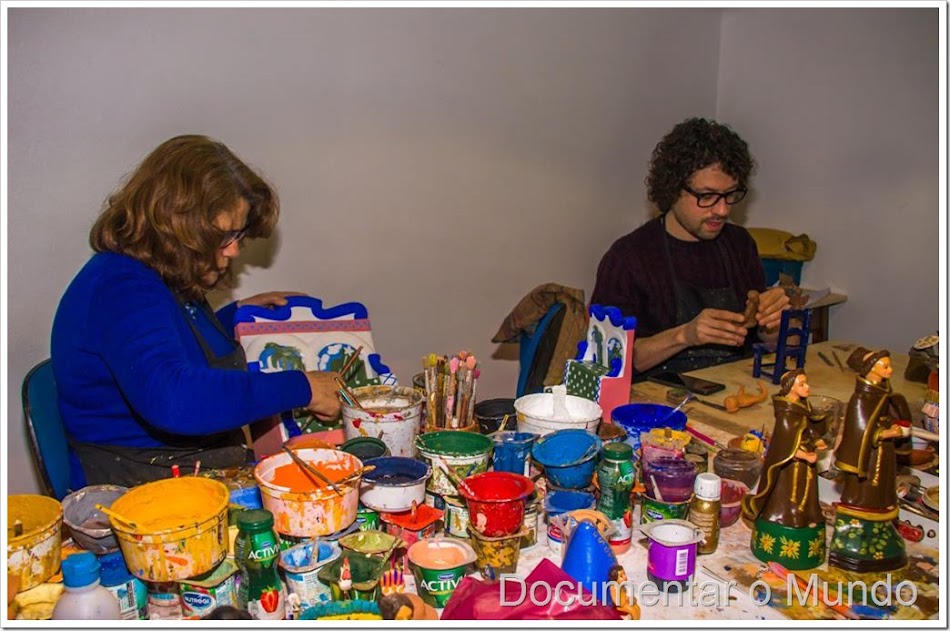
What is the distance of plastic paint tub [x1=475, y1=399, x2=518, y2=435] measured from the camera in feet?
6.33

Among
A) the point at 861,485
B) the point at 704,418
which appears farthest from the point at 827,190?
the point at 861,485

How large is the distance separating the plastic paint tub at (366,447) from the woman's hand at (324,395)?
0.90ft

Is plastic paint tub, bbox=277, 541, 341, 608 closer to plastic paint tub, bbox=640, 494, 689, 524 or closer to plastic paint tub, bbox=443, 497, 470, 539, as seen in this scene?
plastic paint tub, bbox=443, 497, 470, 539

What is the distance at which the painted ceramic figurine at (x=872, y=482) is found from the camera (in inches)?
57.2

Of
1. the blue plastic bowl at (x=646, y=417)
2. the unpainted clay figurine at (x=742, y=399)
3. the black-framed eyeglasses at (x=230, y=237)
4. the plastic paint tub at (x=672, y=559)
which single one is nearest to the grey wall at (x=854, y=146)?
the unpainted clay figurine at (x=742, y=399)

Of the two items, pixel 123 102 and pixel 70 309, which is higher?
pixel 123 102

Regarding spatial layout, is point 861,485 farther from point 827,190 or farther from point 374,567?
point 827,190

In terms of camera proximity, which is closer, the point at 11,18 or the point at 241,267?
the point at 11,18

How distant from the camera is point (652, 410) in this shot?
2.00 m

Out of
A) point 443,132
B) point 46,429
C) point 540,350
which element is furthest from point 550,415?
point 443,132

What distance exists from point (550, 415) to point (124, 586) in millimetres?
1007

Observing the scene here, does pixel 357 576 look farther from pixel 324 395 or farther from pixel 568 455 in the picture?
pixel 324 395

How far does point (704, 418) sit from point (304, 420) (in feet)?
3.91

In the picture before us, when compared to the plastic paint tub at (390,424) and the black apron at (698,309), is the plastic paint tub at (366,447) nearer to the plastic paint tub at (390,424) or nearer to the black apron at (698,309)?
the plastic paint tub at (390,424)
